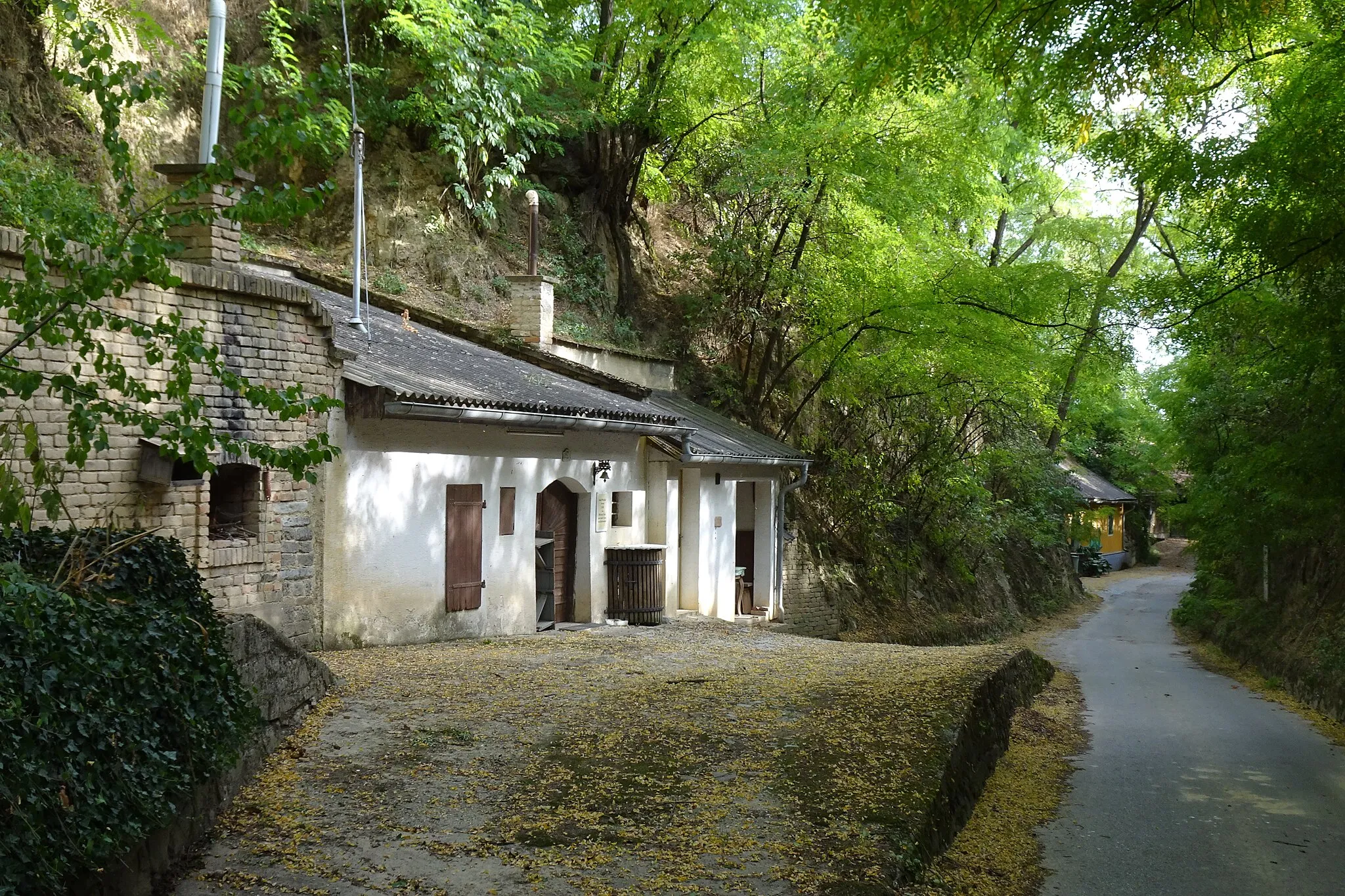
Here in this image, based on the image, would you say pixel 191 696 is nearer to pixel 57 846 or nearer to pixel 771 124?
pixel 57 846

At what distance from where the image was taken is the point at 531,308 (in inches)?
680

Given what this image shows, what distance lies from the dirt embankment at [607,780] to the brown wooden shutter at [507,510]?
268 cm

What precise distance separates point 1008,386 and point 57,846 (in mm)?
20360

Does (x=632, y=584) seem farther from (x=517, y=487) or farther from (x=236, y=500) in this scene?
(x=236, y=500)

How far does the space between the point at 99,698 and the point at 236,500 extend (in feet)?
21.5

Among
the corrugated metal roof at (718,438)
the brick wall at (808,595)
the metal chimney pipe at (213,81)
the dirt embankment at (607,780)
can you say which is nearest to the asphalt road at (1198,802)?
the dirt embankment at (607,780)

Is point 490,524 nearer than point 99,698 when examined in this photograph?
No

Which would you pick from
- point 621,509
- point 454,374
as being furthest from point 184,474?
point 621,509

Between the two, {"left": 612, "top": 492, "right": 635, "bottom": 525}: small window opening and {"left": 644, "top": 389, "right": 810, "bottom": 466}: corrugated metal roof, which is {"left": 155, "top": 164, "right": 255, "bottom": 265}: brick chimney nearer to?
{"left": 612, "top": 492, "right": 635, "bottom": 525}: small window opening

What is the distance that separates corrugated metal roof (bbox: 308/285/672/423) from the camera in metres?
11.4

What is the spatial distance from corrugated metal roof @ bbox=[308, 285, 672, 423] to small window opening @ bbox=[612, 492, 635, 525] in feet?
4.44

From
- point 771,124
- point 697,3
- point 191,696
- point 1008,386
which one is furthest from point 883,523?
point 191,696

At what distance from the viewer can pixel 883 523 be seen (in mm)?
24109

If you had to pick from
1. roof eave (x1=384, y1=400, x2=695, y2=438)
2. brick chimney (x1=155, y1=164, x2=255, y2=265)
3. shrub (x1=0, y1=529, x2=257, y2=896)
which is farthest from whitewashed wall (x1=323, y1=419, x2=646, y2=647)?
shrub (x1=0, y1=529, x2=257, y2=896)
